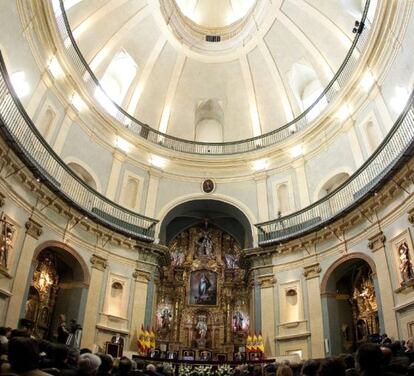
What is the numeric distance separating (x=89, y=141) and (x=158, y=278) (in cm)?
720

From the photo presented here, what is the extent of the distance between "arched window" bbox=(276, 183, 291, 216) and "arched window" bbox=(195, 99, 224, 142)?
604 centimetres

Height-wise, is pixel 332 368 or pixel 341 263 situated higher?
pixel 341 263

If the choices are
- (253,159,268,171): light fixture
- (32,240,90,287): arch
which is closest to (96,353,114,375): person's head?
(32,240,90,287): arch

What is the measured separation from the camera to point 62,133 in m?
16.5

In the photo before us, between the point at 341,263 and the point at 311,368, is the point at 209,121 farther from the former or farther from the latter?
the point at 311,368

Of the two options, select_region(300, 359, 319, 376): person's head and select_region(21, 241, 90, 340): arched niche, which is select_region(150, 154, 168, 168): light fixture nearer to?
select_region(21, 241, 90, 340): arched niche

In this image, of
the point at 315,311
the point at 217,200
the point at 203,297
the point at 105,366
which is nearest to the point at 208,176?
the point at 217,200

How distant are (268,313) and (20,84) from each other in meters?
13.3

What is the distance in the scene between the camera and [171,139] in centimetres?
2255

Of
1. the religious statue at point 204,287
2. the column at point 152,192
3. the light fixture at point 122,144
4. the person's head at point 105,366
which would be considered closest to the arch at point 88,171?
the light fixture at point 122,144

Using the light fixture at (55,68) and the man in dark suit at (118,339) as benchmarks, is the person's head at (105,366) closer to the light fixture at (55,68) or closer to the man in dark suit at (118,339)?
the man in dark suit at (118,339)

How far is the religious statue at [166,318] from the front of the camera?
19.5m

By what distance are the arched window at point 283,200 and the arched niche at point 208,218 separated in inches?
70.5

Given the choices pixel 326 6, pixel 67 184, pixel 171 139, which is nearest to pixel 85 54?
pixel 171 139
